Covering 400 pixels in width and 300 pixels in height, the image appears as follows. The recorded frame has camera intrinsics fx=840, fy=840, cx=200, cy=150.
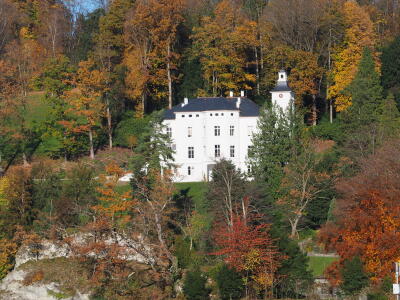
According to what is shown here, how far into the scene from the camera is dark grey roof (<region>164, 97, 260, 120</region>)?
57625 mm

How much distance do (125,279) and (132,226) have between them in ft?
13.1

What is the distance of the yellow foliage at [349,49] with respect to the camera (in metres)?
61.6

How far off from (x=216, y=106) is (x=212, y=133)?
189 centimetres

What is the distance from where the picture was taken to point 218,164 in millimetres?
49469

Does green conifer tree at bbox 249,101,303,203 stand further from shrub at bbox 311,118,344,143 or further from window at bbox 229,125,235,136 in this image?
shrub at bbox 311,118,344,143

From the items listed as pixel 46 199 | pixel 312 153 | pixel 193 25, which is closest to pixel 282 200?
pixel 312 153

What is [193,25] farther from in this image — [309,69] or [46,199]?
[46,199]

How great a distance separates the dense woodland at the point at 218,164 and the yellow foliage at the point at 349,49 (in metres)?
0.13

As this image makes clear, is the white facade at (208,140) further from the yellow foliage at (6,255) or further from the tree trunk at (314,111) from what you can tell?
the yellow foliage at (6,255)

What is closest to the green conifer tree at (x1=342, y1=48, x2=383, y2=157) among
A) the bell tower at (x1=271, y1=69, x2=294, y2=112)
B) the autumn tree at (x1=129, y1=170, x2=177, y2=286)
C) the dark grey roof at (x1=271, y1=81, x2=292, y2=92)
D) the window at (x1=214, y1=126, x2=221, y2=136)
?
the bell tower at (x1=271, y1=69, x2=294, y2=112)

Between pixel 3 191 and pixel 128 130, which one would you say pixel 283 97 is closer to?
pixel 128 130

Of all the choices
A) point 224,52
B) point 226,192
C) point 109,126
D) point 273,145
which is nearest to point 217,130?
point 273,145

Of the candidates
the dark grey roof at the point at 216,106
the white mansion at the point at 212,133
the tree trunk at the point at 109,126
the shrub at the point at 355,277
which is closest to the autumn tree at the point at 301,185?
the white mansion at the point at 212,133

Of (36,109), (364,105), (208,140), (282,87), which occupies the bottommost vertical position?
(208,140)
